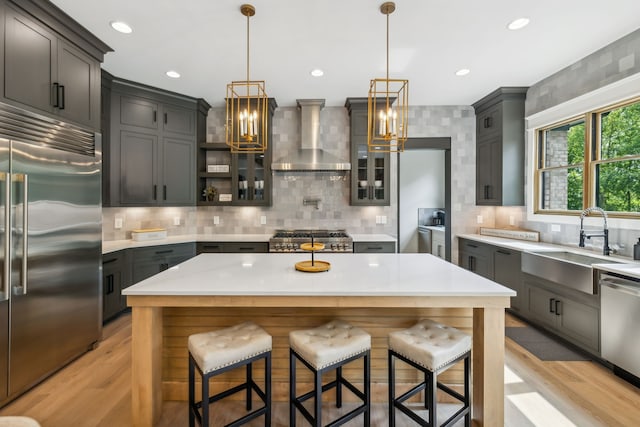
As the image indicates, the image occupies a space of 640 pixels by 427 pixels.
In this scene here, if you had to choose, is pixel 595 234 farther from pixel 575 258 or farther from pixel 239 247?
pixel 239 247

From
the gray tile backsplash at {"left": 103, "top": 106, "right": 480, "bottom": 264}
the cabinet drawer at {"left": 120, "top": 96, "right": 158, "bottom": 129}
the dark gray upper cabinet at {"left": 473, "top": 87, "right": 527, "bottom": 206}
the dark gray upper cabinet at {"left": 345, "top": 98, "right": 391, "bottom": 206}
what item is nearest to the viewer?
the cabinet drawer at {"left": 120, "top": 96, "right": 158, "bottom": 129}

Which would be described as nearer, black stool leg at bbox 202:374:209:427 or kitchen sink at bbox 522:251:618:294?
black stool leg at bbox 202:374:209:427

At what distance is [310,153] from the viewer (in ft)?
14.3

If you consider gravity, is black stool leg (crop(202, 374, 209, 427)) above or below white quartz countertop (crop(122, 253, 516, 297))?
below

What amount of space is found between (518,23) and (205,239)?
166 inches

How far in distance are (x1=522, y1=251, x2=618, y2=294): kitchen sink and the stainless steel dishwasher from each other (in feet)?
0.39

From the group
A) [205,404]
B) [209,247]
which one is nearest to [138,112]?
[209,247]

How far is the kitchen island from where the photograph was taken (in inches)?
64.2

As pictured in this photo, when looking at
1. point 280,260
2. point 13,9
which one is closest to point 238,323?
point 280,260

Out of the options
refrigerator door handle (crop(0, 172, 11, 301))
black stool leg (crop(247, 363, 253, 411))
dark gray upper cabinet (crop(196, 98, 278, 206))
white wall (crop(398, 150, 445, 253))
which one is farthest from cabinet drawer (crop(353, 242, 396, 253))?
refrigerator door handle (crop(0, 172, 11, 301))

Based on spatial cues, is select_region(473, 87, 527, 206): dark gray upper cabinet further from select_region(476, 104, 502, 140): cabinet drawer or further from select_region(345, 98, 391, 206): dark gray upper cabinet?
select_region(345, 98, 391, 206): dark gray upper cabinet

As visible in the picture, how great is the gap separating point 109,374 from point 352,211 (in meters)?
3.45

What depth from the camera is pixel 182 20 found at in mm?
2529

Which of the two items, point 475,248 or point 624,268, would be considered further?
point 475,248
